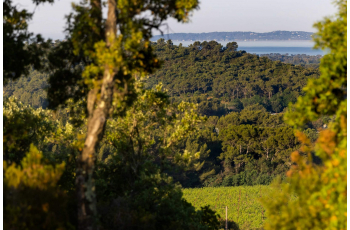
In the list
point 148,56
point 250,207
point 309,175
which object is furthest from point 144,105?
point 250,207

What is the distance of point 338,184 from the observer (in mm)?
3236

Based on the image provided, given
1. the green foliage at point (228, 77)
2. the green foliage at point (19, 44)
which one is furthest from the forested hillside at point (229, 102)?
the green foliage at point (19, 44)

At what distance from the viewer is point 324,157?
11.5ft

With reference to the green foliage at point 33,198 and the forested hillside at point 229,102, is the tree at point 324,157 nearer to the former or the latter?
the green foliage at point 33,198

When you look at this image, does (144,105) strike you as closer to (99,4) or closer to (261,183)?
(99,4)

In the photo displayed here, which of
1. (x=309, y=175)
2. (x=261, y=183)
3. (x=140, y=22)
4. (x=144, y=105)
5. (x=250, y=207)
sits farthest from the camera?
(x=261, y=183)

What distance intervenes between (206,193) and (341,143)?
31.2 metres

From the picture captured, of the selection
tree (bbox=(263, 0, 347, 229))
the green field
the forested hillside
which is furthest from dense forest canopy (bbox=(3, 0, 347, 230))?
the green field

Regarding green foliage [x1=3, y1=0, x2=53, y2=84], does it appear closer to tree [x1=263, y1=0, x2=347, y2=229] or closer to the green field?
tree [x1=263, y1=0, x2=347, y2=229]

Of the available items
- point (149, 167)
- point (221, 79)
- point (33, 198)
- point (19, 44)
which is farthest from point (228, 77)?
point (33, 198)

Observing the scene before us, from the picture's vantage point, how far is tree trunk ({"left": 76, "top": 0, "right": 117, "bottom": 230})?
4500 mm

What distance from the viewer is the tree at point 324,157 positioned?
10.7 ft

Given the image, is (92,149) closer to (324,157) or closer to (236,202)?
(324,157)

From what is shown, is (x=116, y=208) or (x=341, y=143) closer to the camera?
(x=341, y=143)
